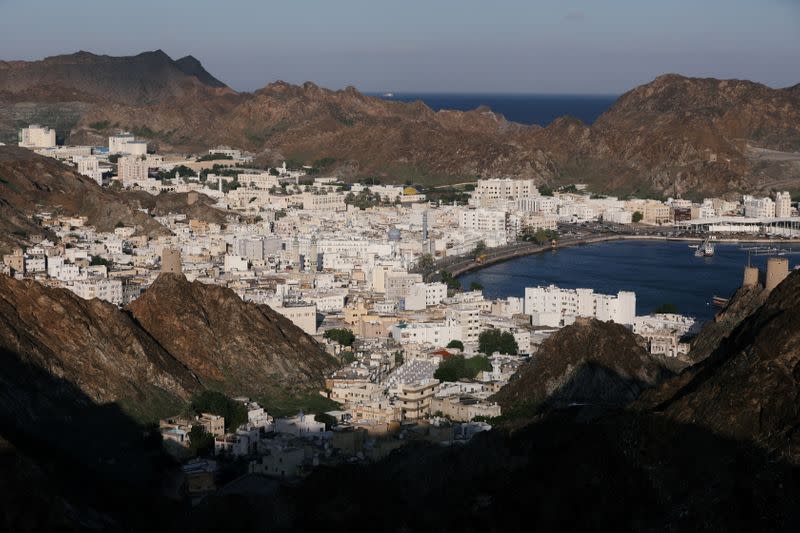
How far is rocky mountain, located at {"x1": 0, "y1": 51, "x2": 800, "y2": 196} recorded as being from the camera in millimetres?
50281

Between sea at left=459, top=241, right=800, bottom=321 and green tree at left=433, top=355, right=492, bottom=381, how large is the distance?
21.0ft

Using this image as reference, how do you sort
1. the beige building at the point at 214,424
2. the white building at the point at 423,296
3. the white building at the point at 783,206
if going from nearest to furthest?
1. the beige building at the point at 214,424
2. the white building at the point at 423,296
3. the white building at the point at 783,206

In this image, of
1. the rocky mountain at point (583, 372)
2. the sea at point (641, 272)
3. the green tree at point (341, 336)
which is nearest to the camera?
the rocky mountain at point (583, 372)

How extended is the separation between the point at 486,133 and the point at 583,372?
1750 inches

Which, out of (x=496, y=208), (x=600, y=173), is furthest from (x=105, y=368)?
(x=600, y=173)

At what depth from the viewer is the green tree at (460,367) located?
61.9ft

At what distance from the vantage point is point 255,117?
205 feet

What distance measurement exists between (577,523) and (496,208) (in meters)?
29.2

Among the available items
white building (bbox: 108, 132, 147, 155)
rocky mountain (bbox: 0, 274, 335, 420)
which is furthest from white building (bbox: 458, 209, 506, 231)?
rocky mountain (bbox: 0, 274, 335, 420)

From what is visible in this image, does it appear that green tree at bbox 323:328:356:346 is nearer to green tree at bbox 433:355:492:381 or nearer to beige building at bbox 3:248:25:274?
green tree at bbox 433:355:492:381

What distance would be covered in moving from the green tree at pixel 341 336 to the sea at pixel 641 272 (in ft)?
20.1

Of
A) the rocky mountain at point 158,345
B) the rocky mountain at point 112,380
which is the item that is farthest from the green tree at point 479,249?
the rocky mountain at point 158,345

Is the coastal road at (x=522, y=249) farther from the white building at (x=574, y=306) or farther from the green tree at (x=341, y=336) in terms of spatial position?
the green tree at (x=341, y=336)

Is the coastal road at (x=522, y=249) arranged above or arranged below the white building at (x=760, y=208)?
below
